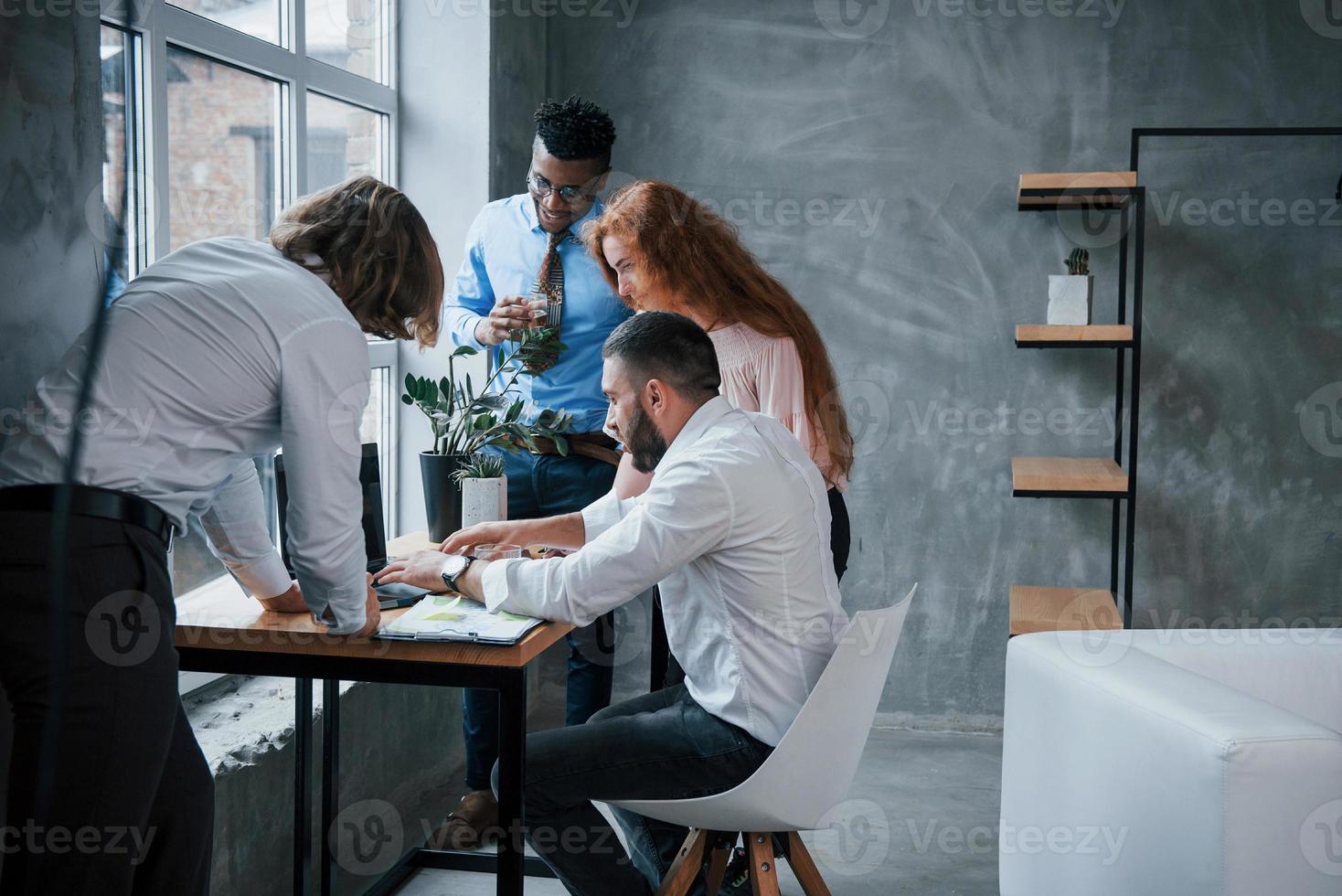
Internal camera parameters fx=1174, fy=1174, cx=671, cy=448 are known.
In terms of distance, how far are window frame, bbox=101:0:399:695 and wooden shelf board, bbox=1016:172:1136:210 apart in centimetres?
187

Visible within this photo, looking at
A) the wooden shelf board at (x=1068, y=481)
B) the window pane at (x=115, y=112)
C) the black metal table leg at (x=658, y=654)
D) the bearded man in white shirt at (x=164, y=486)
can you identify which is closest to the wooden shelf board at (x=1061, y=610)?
the wooden shelf board at (x=1068, y=481)

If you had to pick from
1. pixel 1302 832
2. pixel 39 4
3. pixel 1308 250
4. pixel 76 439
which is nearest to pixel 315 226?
pixel 39 4

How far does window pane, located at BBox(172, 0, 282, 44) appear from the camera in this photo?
238 cm

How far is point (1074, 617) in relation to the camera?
307cm

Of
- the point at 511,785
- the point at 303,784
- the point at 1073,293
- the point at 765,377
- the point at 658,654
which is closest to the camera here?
the point at 511,785

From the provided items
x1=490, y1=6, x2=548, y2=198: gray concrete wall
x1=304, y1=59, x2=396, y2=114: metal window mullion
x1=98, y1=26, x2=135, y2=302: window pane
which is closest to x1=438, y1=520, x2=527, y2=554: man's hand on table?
x1=98, y1=26, x2=135, y2=302: window pane

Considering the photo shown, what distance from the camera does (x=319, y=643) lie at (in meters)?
1.73

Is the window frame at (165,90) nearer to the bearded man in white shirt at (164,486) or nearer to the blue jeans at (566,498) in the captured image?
the bearded man in white shirt at (164,486)

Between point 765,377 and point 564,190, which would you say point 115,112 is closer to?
point 564,190

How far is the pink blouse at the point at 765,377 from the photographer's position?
2.33 m

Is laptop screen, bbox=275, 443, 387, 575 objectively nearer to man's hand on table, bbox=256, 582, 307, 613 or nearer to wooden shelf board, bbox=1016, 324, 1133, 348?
man's hand on table, bbox=256, 582, 307, 613

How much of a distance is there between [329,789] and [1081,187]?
98.3 inches

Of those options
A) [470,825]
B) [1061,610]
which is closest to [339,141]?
[470,825]

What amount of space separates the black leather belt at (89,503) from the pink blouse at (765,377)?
47.5 inches
